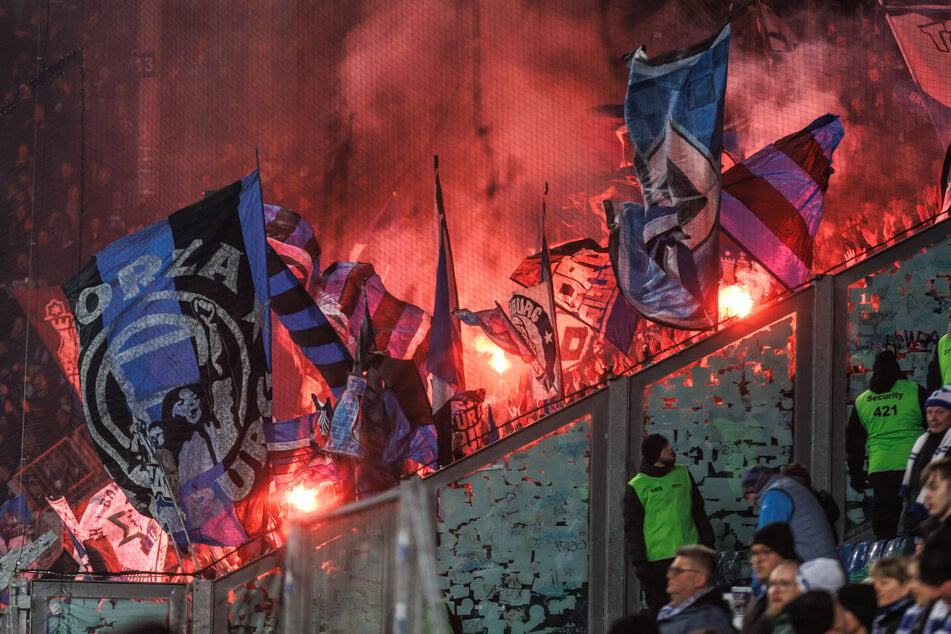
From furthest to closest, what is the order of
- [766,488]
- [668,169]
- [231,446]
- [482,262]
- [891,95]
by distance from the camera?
[482,262]
[891,95]
[231,446]
[668,169]
[766,488]

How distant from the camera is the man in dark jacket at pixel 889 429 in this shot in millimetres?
8125

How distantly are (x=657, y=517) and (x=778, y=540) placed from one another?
2.68 m

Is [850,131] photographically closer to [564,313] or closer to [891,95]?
[891,95]

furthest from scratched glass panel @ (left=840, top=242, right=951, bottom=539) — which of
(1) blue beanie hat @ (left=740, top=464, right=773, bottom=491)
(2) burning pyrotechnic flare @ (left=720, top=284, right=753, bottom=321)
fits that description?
(2) burning pyrotechnic flare @ (left=720, top=284, right=753, bottom=321)

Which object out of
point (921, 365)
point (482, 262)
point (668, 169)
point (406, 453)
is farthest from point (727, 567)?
point (482, 262)

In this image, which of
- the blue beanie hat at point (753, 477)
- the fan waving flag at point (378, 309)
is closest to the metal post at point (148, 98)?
the fan waving flag at point (378, 309)

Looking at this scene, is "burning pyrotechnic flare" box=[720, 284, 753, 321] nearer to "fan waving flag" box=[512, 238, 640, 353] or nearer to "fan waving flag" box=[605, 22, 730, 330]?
"fan waving flag" box=[512, 238, 640, 353]

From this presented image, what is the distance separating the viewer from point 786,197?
44.9 ft

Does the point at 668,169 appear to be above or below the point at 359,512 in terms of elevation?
above

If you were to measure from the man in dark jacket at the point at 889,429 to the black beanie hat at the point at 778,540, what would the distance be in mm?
2712

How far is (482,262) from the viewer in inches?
854

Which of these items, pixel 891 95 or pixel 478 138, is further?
pixel 478 138

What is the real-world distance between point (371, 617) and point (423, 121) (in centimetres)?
1738

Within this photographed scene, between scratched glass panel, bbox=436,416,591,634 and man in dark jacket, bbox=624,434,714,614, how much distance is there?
1.32 meters
